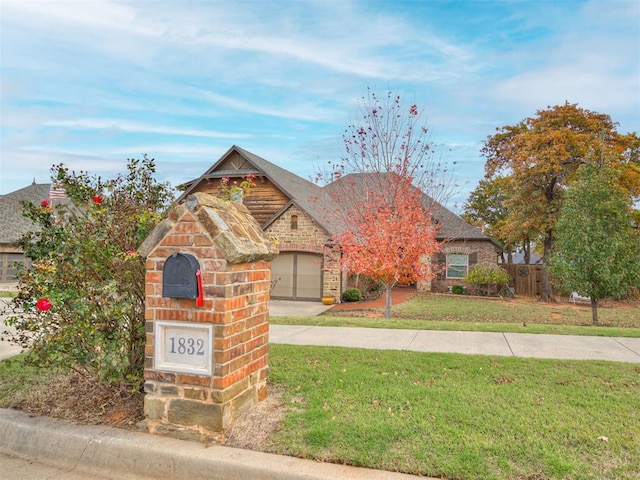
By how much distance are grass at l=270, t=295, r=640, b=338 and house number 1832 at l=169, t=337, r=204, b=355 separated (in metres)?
5.55

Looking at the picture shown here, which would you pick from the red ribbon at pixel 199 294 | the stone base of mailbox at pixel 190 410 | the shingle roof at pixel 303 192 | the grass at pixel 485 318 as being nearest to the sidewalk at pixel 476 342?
the grass at pixel 485 318

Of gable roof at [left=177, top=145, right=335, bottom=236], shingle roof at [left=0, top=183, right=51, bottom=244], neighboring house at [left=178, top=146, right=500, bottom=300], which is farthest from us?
shingle roof at [left=0, top=183, right=51, bottom=244]

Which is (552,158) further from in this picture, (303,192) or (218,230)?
(218,230)

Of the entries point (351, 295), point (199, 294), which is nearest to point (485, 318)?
point (351, 295)

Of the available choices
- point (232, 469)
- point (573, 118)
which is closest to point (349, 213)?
point (232, 469)

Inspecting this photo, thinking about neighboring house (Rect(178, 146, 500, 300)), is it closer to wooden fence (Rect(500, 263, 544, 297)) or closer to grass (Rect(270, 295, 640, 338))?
grass (Rect(270, 295, 640, 338))

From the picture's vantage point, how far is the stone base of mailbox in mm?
3406

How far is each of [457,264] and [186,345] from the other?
73.7 ft

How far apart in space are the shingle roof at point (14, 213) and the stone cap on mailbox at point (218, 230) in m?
26.7

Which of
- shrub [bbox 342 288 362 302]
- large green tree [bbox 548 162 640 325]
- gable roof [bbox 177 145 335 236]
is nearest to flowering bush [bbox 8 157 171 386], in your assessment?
large green tree [bbox 548 162 640 325]

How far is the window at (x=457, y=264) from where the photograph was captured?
24047 millimetres

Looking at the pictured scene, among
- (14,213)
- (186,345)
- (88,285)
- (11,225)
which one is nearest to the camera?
(186,345)

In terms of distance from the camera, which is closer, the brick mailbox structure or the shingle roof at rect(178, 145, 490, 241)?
the brick mailbox structure

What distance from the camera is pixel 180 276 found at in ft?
11.4
